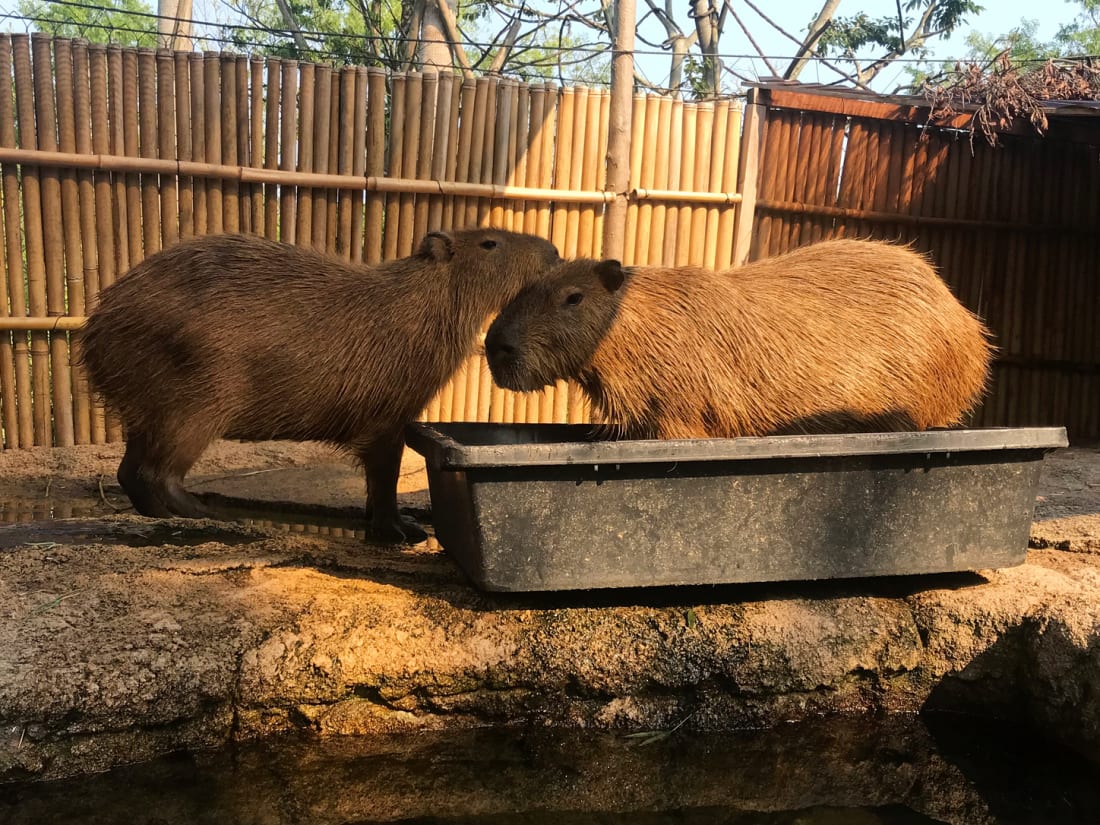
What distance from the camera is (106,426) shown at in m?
6.06

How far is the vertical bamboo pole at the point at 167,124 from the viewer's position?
588 centimetres

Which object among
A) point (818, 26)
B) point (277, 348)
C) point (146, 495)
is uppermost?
point (818, 26)

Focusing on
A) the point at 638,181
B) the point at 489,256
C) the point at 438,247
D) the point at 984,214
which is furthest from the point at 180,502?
the point at 984,214

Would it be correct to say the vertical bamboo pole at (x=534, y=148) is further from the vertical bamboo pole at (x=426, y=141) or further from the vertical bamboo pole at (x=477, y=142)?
the vertical bamboo pole at (x=426, y=141)

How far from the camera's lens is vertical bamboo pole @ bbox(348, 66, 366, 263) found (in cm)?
621

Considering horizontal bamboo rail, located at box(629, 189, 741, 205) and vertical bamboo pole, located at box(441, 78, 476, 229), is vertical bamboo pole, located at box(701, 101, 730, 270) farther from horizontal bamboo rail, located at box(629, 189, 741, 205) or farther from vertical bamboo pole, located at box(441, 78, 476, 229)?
vertical bamboo pole, located at box(441, 78, 476, 229)

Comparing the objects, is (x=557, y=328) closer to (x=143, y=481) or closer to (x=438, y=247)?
(x=438, y=247)

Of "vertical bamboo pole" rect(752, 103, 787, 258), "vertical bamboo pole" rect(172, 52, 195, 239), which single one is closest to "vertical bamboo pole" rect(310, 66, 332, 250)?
"vertical bamboo pole" rect(172, 52, 195, 239)

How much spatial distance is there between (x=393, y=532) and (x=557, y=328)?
131cm

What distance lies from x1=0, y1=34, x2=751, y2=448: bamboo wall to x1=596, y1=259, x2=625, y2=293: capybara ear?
3.20 m

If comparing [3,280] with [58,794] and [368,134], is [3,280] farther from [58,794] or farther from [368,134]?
[58,794]

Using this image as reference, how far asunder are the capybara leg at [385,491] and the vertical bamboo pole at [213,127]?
2.56 metres

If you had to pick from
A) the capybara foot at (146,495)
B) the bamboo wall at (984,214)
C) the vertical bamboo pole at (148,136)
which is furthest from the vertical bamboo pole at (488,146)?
the capybara foot at (146,495)

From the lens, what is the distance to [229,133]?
236 inches
